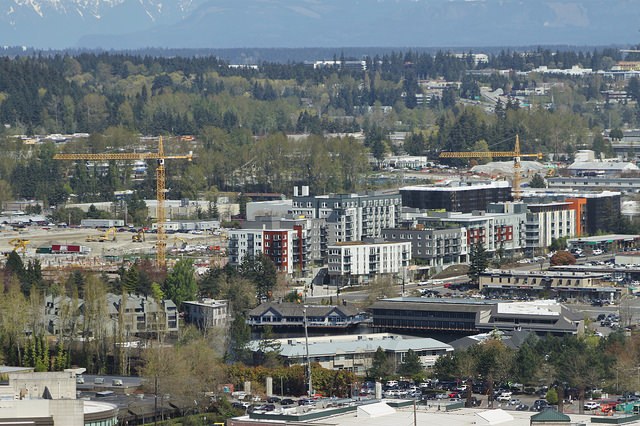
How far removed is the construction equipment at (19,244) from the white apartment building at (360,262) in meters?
8.28

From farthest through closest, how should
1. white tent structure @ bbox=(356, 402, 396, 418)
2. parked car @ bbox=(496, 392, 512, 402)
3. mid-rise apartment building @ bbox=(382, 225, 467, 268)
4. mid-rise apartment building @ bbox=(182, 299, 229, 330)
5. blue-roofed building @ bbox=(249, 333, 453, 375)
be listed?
1. mid-rise apartment building @ bbox=(382, 225, 467, 268)
2. mid-rise apartment building @ bbox=(182, 299, 229, 330)
3. blue-roofed building @ bbox=(249, 333, 453, 375)
4. parked car @ bbox=(496, 392, 512, 402)
5. white tent structure @ bbox=(356, 402, 396, 418)

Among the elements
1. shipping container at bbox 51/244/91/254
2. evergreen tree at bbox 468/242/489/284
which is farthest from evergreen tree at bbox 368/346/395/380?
shipping container at bbox 51/244/91/254

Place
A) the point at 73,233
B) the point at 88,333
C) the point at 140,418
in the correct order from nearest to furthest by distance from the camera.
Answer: the point at 140,418 → the point at 88,333 → the point at 73,233

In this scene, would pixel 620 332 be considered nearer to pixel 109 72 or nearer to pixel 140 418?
pixel 140 418

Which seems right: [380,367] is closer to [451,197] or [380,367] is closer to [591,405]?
[591,405]

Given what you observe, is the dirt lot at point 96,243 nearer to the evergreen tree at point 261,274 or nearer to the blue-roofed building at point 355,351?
the evergreen tree at point 261,274

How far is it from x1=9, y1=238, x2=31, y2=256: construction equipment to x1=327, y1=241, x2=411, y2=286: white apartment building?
828 cm

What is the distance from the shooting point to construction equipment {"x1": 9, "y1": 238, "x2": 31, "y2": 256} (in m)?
56.3

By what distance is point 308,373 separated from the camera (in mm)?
34406

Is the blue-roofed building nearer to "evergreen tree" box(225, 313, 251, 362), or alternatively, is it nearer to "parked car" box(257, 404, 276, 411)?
"evergreen tree" box(225, 313, 251, 362)

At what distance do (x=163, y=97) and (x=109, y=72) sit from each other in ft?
75.4

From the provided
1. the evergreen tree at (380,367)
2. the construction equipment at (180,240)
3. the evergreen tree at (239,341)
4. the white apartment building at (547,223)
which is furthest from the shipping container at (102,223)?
the evergreen tree at (380,367)

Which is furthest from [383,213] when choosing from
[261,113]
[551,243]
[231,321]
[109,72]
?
[109,72]

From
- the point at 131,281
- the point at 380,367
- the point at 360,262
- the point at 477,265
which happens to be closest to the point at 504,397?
the point at 380,367
